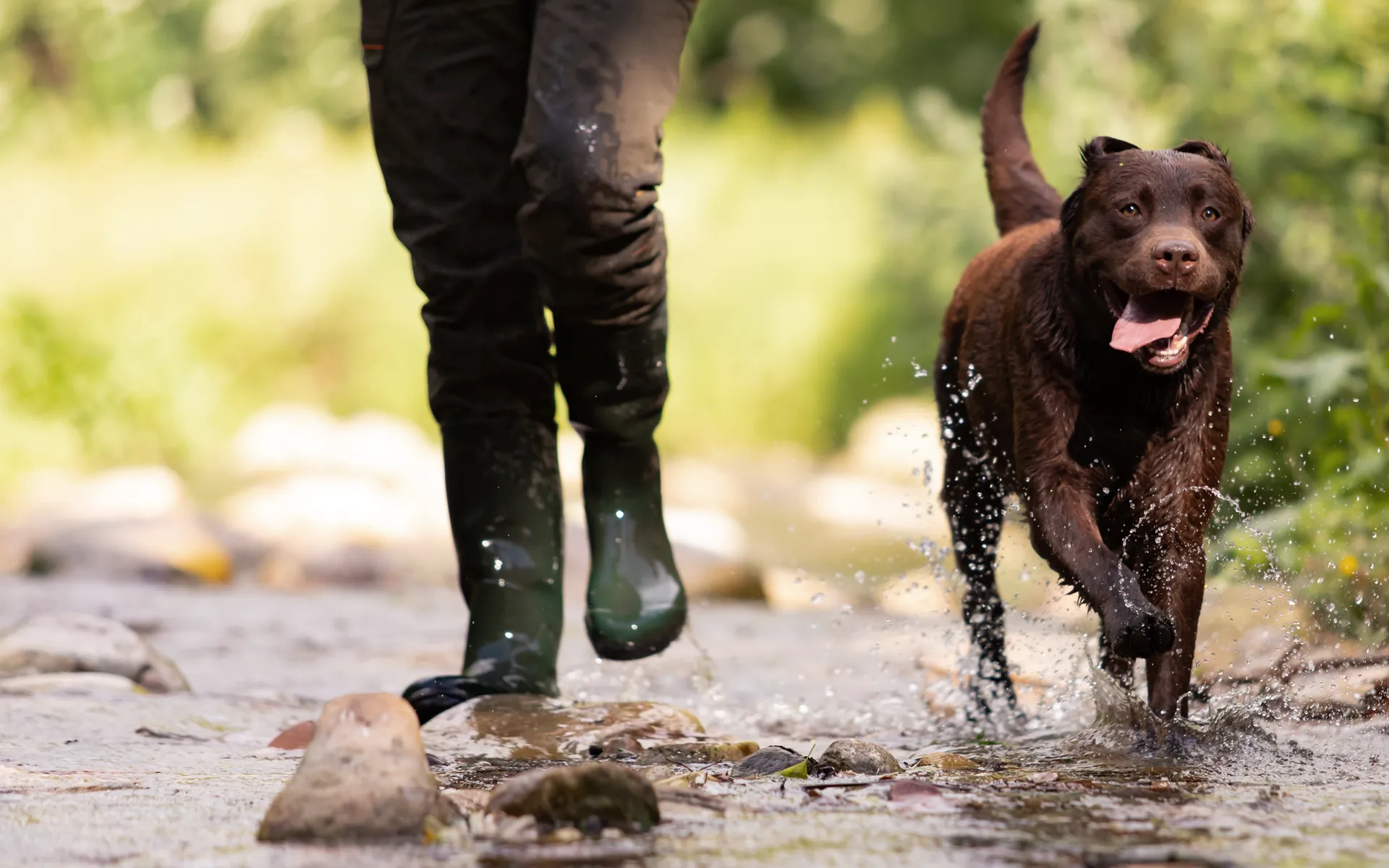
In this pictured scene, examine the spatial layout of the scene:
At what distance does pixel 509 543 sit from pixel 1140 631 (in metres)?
1.39

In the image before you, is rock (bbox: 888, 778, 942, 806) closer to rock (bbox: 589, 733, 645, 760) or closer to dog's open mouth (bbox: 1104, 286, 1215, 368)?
rock (bbox: 589, 733, 645, 760)

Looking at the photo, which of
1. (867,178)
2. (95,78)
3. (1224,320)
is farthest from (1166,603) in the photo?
(95,78)

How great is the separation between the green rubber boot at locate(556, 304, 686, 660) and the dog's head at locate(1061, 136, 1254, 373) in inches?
37.0

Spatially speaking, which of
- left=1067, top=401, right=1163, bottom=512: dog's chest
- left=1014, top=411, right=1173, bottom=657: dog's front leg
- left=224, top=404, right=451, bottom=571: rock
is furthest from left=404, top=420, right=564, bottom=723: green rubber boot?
left=224, top=404, right=451, bottom=571: rock

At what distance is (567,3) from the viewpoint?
11.1 ft

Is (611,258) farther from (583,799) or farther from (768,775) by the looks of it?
(583,799)

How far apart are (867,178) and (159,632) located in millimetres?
9059

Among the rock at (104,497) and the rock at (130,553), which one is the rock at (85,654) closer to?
the rock at (130,553)

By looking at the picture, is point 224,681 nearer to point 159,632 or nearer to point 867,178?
point 159,632

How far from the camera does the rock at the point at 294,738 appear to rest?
11.1 ft

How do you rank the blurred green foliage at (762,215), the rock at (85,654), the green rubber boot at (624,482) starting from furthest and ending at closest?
the blurred green foliage at (762,215), the rock at (85,654), the green rubber boot at (624,482)

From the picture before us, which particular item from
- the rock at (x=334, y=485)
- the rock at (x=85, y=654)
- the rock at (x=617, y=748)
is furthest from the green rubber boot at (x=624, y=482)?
the rock at (x=334, y=485)

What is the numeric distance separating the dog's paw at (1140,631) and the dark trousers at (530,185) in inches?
45.7

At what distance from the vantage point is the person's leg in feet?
11.0
